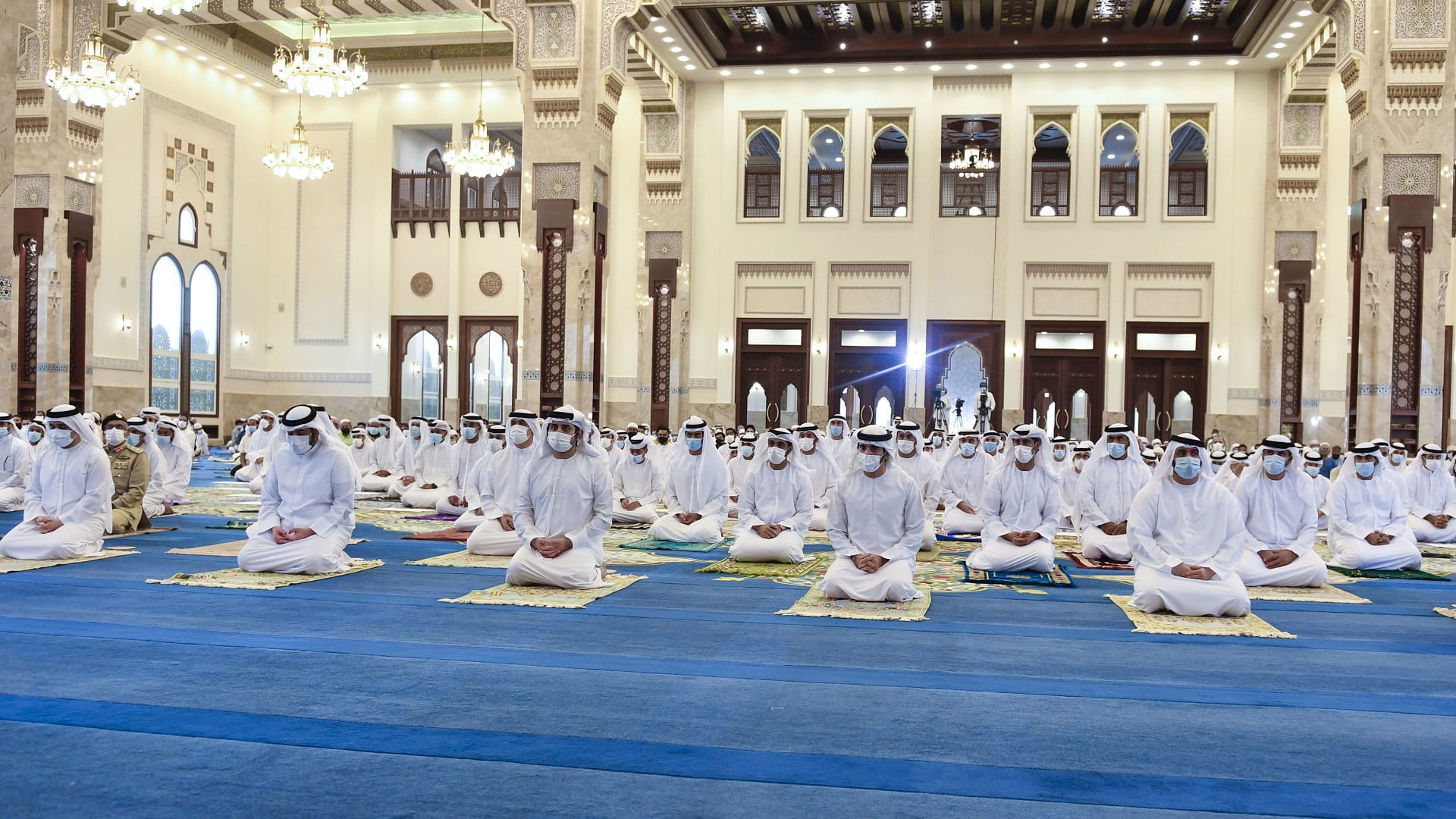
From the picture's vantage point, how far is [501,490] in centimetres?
685

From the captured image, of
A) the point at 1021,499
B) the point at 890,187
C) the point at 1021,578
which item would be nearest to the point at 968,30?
the point at 890,187

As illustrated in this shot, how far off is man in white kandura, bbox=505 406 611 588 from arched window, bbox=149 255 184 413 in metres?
13.0

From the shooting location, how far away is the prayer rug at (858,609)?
450 cm

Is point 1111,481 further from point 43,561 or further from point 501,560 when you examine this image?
point 43,561

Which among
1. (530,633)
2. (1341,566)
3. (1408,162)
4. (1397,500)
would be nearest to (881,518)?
(530,633)

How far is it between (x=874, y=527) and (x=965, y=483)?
359 cm

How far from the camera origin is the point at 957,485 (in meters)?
8.41

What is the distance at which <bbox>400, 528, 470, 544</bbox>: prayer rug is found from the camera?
7176mm

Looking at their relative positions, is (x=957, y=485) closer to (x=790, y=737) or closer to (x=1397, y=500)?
(x=1397, y=500)

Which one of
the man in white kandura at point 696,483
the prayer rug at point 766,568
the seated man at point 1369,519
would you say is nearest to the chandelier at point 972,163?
the man in white kandura at point 696,483

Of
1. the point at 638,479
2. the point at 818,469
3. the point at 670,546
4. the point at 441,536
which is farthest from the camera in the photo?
the point at 638,479

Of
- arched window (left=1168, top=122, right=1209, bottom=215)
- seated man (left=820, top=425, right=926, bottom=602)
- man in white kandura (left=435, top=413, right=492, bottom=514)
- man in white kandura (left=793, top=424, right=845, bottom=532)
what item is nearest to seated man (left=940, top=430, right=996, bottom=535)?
man in white kandura (left=793, top=424, right=845, bottom=532)

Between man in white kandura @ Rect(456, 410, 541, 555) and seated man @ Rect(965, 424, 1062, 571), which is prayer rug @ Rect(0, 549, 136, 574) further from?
seated man @ Rect(965, 424, 1062, 571)

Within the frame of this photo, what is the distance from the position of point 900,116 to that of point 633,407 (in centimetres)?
541
